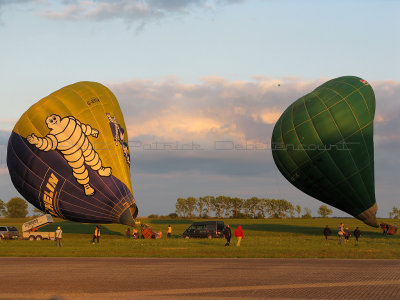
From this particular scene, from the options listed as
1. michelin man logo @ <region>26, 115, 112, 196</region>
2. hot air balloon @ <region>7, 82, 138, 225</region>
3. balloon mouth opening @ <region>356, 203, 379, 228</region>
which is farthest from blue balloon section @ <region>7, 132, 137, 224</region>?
balloon mouth opening @ <region>356, 203, 379, 228</region>

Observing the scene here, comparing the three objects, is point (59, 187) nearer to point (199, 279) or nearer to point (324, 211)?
point (199, 279)

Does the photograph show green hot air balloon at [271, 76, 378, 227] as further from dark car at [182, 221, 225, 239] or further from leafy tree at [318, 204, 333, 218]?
leafy tree at [318, 204, 333, 218]

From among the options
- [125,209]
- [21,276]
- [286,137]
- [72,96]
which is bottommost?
[21,276]

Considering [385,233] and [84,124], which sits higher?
[84,124]

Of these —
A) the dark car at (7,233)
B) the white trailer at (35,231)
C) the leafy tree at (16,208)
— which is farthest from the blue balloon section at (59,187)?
the leafy tree at (16,208)

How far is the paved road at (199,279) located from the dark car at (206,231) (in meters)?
26.2

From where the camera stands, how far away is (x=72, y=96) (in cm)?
4956

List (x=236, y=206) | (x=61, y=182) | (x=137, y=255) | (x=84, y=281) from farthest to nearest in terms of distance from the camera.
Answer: (x=236, y=206) < (x=61, y=182) < (x=137, y=255) < (x=84, y=281)

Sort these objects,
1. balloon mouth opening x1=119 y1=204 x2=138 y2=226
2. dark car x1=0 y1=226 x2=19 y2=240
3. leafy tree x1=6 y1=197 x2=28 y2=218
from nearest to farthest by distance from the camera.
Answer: balloon mouth opening x1=119 y1=204 x2=138 y2=226 → dark car x1=0 y1=226 x2=19 y2=240 → leafy tree x1=6 y1=197 x2=28 y2=218

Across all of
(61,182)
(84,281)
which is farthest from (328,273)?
(61,182)

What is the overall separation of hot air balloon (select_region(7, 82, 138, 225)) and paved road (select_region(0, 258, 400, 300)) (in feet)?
65.9

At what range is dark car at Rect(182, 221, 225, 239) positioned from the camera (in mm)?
54406

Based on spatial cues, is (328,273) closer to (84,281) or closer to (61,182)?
(84,281)

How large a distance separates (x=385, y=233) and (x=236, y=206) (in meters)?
93.7
